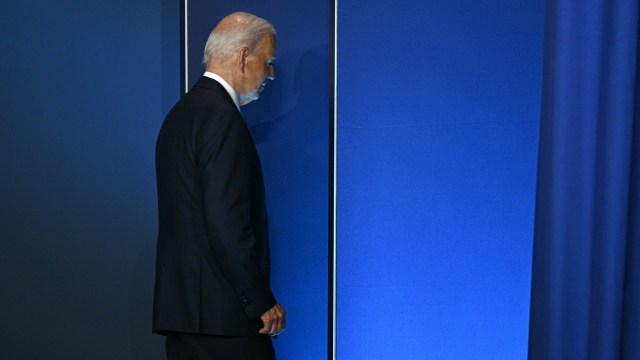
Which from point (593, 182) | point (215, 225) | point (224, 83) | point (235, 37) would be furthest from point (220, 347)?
point (593, 182)

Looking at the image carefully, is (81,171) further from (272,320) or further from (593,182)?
(593,182)

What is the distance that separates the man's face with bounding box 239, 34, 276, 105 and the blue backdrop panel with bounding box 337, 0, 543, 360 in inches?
20.3

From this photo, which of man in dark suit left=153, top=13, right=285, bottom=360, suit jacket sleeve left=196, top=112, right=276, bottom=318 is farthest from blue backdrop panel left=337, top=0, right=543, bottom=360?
suit jacket sleeve left=196, top=112, right=276, bottom=318

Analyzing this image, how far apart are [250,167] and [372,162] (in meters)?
0.78

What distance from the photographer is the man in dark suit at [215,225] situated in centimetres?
161

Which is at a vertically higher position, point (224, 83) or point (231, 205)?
point (224, 83)

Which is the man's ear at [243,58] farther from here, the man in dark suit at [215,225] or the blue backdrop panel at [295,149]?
the blue backdrop panel at [295,149]

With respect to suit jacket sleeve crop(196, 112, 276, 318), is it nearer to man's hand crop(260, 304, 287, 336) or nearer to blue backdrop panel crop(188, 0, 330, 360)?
man's hand crop(260, 304, 287, 336)

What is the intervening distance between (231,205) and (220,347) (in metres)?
0.37

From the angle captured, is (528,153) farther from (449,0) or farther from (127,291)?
(127,291)

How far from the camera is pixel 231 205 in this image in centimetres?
159

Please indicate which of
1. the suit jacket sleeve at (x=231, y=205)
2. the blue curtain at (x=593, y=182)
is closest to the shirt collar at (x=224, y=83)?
the suit jacket sleeve at (x=231, y=205)

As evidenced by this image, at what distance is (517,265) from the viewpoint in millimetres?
2301

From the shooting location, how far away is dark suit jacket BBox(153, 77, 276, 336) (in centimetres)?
160
